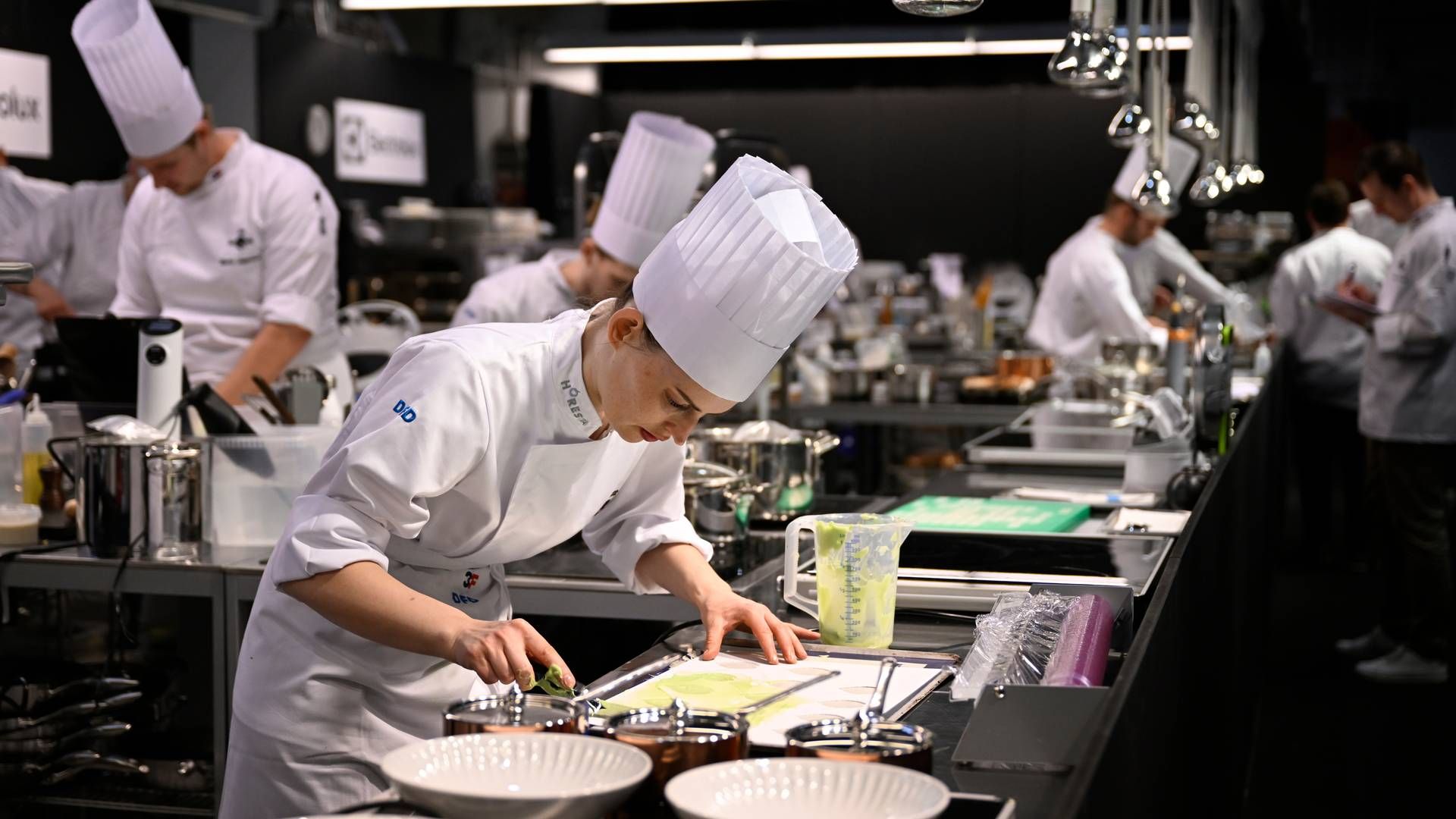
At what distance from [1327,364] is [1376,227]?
1.40 m

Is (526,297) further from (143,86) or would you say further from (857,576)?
(857,576)

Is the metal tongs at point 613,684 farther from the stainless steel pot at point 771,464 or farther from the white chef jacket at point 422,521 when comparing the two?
the stainless steel pot at point 771,464

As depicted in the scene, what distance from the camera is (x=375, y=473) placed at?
5.36ft

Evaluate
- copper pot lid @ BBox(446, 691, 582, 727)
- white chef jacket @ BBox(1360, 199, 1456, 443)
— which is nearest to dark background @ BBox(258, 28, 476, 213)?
white chef jacket @ BBox(1360, 199, 1456, 443)

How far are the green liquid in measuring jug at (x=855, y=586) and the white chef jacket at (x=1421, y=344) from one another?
14.4 feet

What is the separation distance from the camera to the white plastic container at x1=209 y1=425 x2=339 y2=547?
279 centimetres

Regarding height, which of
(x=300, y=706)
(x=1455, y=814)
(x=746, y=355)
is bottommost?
(x=1455, y=814)

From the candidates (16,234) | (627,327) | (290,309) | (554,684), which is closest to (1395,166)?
(290,309)

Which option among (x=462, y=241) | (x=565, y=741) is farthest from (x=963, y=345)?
(x=565, y=741)

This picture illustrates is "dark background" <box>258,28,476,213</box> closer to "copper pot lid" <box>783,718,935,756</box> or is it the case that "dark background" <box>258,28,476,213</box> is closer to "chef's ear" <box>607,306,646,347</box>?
"chef's ear" <box>607,306,646,347</box>

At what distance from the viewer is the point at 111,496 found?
279 centimetres

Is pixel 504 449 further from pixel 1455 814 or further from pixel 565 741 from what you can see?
pixel 1455 814

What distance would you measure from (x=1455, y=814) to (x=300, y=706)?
331cm

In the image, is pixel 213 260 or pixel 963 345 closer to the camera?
pixel 213 260
